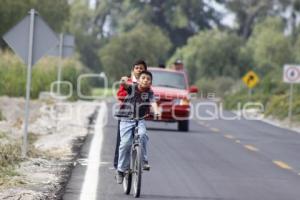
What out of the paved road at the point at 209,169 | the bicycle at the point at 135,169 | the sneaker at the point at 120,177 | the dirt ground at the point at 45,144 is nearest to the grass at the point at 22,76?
the dirt ground at the point at 45,144

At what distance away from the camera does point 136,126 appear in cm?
1330

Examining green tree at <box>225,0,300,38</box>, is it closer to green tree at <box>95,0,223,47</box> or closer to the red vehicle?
green tree at <box>95,0,223,47</box>

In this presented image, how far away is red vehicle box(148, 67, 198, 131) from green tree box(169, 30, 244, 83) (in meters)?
58.3

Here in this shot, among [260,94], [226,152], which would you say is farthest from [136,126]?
[260,94]

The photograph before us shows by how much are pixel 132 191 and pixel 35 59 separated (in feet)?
16.7

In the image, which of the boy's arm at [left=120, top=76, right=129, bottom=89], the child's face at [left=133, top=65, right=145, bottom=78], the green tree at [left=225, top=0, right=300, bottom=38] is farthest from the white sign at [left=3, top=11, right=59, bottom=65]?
the green tree at [left=225, top=0, right=300, bottom=38]

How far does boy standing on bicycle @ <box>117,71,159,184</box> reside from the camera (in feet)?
43.2

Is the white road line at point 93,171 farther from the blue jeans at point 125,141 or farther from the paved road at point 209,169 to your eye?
the blue jeans at point 125,141

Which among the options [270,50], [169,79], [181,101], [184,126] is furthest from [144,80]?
[270,50]

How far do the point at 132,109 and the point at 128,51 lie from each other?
80622 millimetres

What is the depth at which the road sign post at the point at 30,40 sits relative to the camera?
703 inches

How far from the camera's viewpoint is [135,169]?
12930mm

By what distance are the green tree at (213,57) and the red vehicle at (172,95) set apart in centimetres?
5826

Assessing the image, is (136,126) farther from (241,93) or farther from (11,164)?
(241,93)
